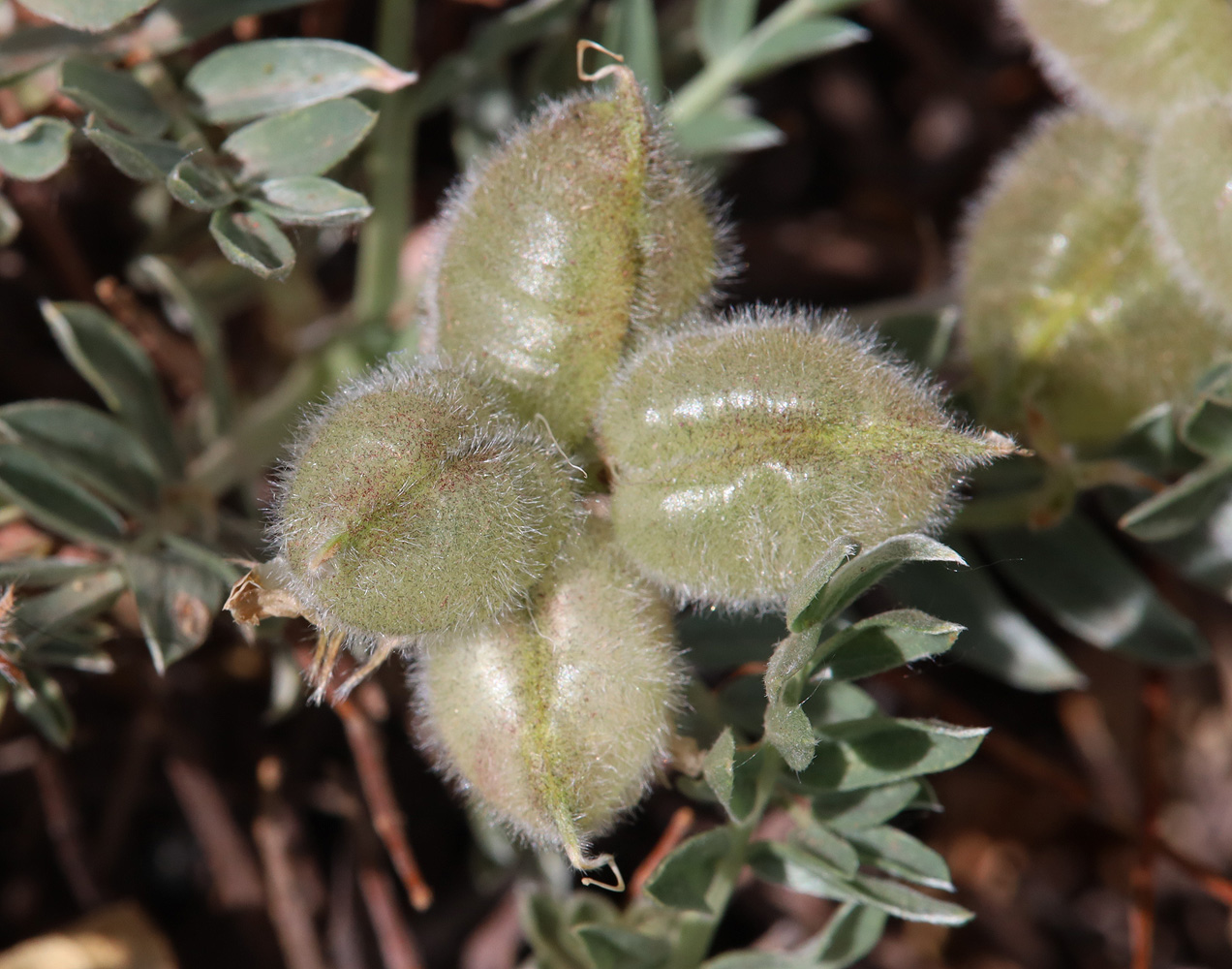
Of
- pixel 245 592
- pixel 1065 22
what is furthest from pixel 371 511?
pixel 1065 22

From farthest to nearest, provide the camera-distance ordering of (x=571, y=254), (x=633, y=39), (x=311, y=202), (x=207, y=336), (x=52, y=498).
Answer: (x=633, y=39) → (x=207, y=336) → (x=52, y=498) → (x=311, y=202) → (x=571, y=254)

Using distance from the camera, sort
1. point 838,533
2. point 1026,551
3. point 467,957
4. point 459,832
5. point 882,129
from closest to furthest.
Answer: point 838,533 < point 1026,551 < point 467,957 < point 459,832 < point 882,129

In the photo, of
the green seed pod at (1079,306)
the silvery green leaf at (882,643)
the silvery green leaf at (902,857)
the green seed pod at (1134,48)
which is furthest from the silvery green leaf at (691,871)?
the green seed pod at (1134,48)

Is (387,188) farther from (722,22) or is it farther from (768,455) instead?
(768,455)

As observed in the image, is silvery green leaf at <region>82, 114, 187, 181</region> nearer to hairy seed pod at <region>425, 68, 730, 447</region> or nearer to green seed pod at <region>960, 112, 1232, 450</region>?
hairy seed pod at <region>425, 68, 730, 447</region>

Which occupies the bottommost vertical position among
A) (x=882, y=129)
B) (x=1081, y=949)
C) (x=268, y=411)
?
(x=1081, y=949)

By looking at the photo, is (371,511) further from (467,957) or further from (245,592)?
(467,957)

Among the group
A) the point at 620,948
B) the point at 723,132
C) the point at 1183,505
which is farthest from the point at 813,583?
the point at 723,132

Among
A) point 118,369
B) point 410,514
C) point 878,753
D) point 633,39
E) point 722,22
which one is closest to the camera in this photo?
point 410,514
